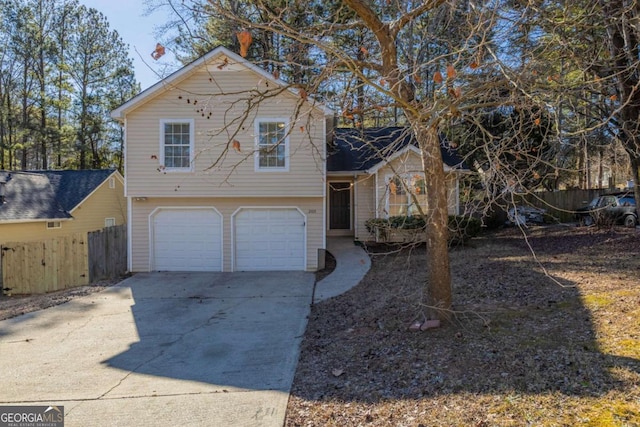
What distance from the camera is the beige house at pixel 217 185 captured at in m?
11.6

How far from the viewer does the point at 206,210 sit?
39.5 ft

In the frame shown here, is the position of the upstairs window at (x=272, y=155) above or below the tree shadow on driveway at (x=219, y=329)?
above

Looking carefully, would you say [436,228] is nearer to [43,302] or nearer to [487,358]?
[487,358]

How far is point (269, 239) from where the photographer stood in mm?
12016

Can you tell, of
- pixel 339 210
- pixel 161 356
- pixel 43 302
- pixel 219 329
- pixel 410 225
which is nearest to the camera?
pixel 161 356

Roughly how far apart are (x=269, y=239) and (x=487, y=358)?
8597 mm

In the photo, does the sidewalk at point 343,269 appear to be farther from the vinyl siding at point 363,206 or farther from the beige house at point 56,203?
the beige house at point 56,203

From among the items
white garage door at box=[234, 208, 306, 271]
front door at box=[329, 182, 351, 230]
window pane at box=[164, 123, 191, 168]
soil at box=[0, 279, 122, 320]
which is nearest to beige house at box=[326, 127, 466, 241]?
front door at box=[329, 182, 351, 230]

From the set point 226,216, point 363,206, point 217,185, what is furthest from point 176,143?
point 363,206

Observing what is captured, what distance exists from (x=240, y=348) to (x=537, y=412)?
3750mm

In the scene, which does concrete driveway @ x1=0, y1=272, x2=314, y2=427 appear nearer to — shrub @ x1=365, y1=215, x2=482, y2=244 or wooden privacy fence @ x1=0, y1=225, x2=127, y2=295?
wooden privacy fence @ x1=0, y1=225, x2=127, y2=295

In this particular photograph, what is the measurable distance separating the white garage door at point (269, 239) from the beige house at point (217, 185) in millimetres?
30

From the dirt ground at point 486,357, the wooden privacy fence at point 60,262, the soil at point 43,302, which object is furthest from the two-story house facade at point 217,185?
the dirt ground at point 486,357

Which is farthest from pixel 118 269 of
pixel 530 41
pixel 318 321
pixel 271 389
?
pixel 530 41
